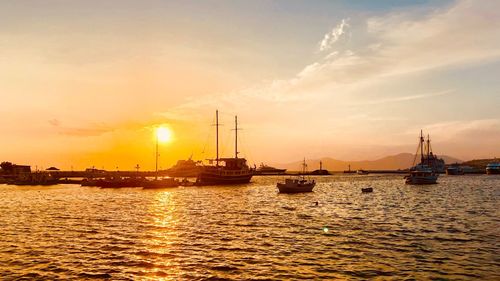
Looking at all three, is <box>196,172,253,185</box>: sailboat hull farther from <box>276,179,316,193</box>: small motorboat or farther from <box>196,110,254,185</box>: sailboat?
<box>276,179,316,193</box>: small motorboat

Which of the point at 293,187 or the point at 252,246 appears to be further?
the point at 293,187

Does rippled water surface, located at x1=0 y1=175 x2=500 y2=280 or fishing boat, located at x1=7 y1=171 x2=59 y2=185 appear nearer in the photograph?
rippled water surface, located at x1=0 y1=175 x2=500 y2=280

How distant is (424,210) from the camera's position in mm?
56438

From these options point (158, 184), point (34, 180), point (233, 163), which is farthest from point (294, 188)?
point (34, 180)

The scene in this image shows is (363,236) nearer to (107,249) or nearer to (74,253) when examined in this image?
(107,249)

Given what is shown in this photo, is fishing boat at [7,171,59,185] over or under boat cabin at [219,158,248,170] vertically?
under

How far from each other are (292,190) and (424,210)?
1647 inches

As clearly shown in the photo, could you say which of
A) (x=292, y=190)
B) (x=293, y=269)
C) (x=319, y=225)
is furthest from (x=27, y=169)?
(x=293, y=269)

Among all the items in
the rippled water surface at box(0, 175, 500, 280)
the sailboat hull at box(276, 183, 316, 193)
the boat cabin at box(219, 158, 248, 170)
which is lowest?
the rippled water surface at box(0, 175, 500, 280)

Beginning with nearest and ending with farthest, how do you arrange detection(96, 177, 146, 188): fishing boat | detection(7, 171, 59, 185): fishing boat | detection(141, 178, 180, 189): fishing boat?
detection(141, 178, 180, 189): fishing boat → detection(96, 177, 146, 188): fishing boat → detection(7, 171, 59, 185): fishing boat

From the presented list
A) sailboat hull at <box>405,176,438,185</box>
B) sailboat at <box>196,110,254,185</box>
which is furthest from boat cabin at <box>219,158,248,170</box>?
sailboat hull at <box>405,176,438,185</box>

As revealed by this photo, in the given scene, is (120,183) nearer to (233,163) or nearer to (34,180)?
(233,163)

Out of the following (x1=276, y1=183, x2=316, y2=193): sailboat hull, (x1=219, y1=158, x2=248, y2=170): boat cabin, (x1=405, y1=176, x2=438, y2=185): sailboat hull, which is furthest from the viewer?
(x1=219, y1=158, x2=248, y2=170): boat cabin

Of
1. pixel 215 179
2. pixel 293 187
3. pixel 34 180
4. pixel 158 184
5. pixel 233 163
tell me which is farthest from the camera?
pixel 34 180
